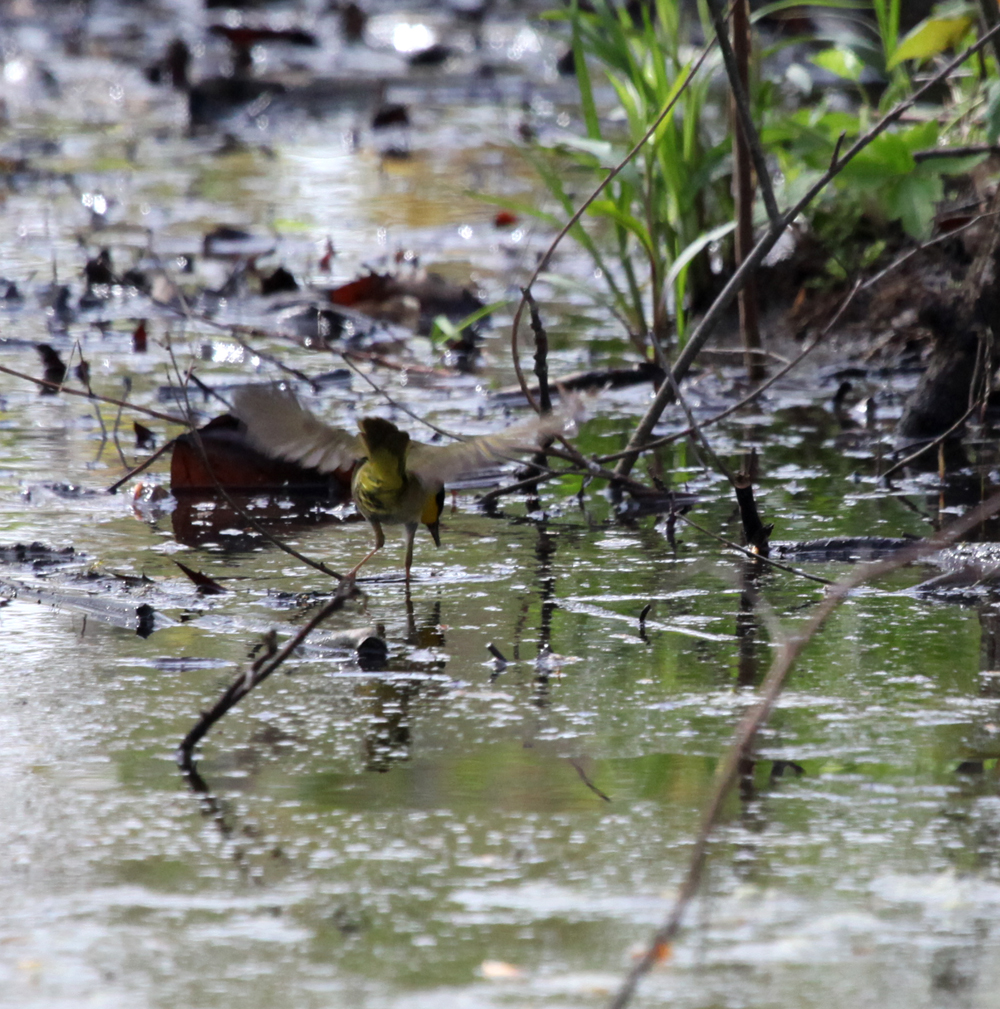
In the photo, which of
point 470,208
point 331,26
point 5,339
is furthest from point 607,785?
point 331,26

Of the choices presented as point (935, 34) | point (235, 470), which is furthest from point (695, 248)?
point (235, 470)

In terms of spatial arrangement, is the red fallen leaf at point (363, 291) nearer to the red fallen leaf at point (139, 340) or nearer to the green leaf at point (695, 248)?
the red fallen leaf at point (139, 340)

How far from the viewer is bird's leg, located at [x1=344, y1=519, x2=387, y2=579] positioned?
145 inches

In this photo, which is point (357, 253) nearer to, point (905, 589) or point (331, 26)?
point (905, 589)

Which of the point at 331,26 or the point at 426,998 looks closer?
the point at 426,998

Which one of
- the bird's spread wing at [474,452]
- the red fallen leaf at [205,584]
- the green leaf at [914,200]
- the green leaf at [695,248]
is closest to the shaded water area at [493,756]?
the red fallen leaf at [205,584]

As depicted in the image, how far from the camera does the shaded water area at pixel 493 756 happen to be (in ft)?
6.72

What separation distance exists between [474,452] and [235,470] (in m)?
1.22

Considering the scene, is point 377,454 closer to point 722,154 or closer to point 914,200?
point 914,200

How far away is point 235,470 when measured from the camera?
4516 millimetres

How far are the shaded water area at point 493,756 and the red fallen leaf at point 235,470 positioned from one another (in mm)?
174

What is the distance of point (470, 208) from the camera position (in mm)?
9578

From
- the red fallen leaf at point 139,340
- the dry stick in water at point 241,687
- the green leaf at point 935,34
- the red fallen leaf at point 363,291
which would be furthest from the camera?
the red fallen leaf at point 363,291

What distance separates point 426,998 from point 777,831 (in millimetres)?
646
